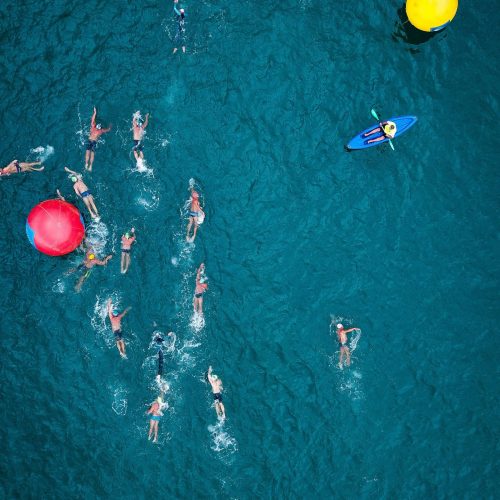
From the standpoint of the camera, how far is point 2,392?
27.8m

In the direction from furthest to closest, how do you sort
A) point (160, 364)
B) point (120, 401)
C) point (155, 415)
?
point (120, 401) → point (160, 364) → point (155, 415)

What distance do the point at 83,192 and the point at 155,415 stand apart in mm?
11179

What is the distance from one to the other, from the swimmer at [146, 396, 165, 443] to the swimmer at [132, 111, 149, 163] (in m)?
11.7

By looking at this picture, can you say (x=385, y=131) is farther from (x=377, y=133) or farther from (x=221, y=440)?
(x=221, y=440)

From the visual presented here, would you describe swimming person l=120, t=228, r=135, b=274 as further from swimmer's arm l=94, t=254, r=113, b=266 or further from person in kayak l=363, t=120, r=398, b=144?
person in kayak l=363, t=120, r=398, b=144

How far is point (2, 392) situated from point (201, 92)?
1759cm

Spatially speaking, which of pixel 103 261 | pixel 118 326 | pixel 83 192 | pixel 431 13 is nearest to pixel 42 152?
pixel 83 192

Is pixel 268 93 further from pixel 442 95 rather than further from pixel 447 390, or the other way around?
pixel 447 390

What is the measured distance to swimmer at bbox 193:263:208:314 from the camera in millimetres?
27641

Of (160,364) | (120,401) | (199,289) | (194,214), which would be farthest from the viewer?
(194,214)

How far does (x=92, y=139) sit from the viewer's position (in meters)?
28.6

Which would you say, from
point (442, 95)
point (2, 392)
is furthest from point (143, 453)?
point (442, 95)

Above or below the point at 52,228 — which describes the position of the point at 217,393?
below

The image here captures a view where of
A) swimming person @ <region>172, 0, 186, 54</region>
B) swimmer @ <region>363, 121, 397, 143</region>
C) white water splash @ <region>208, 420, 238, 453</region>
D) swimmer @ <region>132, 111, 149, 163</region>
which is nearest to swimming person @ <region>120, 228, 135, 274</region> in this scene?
swimmer @ <region>132, 111, 149, 163</region>
